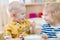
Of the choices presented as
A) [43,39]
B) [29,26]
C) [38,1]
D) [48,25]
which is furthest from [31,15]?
[43,39]

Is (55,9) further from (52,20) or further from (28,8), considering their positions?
(28,8)

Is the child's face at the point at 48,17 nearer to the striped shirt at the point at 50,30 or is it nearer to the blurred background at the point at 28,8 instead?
the striped shirt at the point at 50,30

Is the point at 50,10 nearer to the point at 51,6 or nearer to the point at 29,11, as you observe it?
the point at 51,6

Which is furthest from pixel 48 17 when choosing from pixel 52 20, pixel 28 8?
pixel 28 8

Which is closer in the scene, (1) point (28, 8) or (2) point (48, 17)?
(2) point (48, 17)

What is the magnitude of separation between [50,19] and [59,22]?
0.07 m

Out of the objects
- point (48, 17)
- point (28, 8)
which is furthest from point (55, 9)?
point (28, 8)

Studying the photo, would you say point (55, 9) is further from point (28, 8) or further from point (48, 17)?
point (28, 8)

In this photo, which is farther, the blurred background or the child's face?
the blurred background

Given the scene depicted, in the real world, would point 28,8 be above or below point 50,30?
above

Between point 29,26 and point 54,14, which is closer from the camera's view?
point 54,14

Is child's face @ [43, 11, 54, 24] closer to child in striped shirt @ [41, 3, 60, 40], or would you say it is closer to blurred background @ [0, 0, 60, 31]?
child in striped shirt @ [41, 3, 60, 40]

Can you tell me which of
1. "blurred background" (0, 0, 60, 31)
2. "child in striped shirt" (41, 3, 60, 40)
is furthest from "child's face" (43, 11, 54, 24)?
"blurred background" (0, 0, 60, 31)

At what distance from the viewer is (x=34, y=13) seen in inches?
84.1
